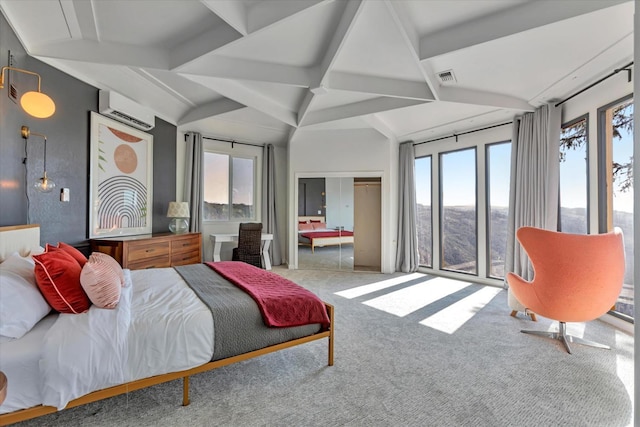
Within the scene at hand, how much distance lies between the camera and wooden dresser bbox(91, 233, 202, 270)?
333 cm

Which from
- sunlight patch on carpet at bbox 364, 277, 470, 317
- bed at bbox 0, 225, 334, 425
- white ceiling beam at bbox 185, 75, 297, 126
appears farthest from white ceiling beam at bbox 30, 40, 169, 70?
sunlight patch on carpet at bbox 364, 277, 470, 317

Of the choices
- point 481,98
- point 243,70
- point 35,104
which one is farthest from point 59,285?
point 481,98

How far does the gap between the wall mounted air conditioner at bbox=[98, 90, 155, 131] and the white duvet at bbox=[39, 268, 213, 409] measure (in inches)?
104

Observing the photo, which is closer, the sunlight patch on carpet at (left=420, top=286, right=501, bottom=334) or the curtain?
the sunlight patch on carpet at (left=420, top=286, right=501, bottom=334)

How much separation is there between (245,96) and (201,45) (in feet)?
3.73

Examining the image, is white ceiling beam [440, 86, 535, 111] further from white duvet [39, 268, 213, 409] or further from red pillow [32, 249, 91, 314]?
red pillow [32, 249, 91, 314]

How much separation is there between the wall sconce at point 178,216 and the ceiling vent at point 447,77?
4.04m

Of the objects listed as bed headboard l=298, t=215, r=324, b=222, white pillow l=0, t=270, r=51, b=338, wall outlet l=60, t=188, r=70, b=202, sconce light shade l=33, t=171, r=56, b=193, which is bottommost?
white pillow l=0, t=270, r=51, b=338

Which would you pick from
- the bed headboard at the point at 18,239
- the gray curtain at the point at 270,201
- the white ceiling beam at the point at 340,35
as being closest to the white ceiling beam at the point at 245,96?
the white ceiling beam at the point at 340,35

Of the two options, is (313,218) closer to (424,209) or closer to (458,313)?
(424,209)

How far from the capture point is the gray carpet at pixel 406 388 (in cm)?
162

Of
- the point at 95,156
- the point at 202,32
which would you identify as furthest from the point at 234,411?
the point at 95,156

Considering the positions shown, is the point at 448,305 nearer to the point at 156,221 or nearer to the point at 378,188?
the point at 378,188

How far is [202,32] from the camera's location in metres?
2.58
